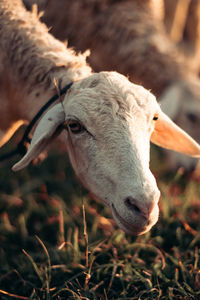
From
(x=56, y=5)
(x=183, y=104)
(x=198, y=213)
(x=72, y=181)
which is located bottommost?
(x=72, y=181)

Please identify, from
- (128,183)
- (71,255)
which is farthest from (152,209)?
(71,255)

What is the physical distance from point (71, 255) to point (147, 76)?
3409 millimetres

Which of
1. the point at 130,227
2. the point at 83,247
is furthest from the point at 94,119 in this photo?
the point at 83,247

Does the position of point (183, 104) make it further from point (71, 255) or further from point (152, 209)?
point (152, 209)

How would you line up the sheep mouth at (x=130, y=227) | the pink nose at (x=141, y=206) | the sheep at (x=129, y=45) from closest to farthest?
the pink nose at (x=141, y=206) → the sheep mouth at (x=130, y=227) → the sheep at (x=129, y=45)

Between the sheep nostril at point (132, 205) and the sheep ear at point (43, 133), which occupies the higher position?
the sheep ear at point (43, 133)

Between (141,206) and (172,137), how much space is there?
1163mm

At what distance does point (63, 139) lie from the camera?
3.23 meters

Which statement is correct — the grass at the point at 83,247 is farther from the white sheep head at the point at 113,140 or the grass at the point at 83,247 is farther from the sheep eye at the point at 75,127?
the sheep eye at the point at 75,127

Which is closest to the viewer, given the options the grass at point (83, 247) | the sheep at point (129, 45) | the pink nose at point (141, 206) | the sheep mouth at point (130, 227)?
the pink nose at point (141, 206)

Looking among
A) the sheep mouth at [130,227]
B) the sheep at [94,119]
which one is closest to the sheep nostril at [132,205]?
the sheep at [94,119]

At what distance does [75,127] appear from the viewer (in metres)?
2.82

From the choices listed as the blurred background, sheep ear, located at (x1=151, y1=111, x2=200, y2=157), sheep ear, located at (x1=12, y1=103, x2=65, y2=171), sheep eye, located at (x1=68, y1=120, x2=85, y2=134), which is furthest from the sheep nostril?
sheep ear, located at (x1=151, y1=111, x2=200, y2=157)

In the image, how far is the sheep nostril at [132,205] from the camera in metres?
2.36
